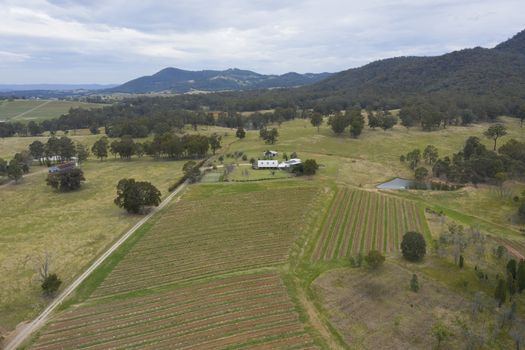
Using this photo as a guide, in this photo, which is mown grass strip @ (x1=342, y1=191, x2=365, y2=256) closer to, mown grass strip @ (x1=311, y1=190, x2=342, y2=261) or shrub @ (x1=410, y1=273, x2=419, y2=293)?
mown grass strip @ (x1=311, y1=190, x2=342, y2=261)

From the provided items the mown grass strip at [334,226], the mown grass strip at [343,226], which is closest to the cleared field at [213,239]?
the mown grass strip at [334,226]

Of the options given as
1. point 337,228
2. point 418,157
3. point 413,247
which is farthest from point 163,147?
point 413,247

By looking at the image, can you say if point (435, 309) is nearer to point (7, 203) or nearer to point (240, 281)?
point (240, 281)

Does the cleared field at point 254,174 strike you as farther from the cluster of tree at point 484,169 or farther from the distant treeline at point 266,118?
the distant treeline at point 266,118

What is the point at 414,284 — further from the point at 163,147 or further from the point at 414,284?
the point at 163,147

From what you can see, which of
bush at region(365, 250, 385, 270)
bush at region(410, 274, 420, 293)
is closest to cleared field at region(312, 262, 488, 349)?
bush at region(410, 274, 420, 293)

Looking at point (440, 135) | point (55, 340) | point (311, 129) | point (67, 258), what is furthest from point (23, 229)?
point (440, 135)
